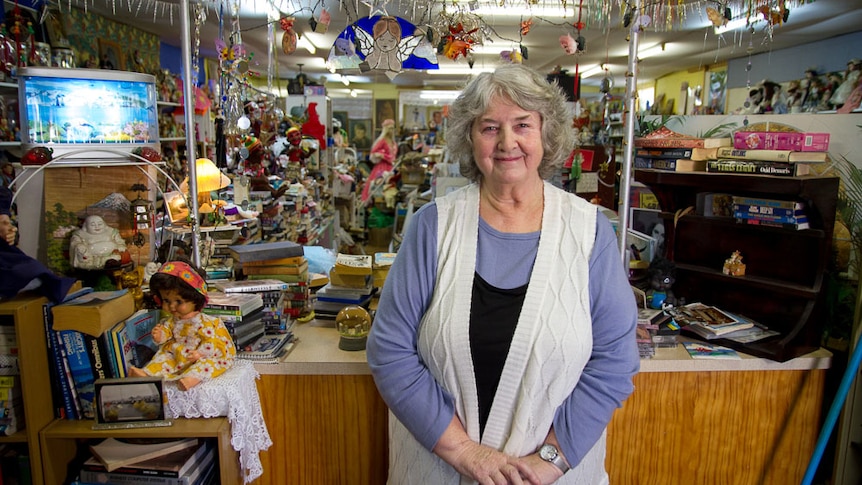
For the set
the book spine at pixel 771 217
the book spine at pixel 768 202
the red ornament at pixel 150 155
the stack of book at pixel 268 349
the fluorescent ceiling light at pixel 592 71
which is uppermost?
the fluorescent ceiling light at pixel 592 71

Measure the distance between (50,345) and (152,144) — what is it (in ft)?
3.72

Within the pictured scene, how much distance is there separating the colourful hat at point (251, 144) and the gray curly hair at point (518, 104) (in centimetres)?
198

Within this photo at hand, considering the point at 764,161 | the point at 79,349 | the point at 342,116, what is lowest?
the point at 79,349

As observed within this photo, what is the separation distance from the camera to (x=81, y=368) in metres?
1.66

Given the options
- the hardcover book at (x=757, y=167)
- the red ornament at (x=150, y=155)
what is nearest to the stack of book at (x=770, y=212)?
the hardcover book at (x=757, y=167)

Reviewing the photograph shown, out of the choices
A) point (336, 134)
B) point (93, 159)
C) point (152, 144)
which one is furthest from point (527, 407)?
point (336, 134)

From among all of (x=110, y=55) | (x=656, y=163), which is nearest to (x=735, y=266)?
(x=656, y=163)

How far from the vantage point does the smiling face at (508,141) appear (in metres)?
1.43

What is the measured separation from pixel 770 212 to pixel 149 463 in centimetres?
216

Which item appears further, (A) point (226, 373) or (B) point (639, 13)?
(B) point (639, 13)

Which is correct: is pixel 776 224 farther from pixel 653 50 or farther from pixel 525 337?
pixel 653 50

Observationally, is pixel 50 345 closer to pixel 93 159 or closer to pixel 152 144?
pixel 93 159

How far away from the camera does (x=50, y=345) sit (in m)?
1.64

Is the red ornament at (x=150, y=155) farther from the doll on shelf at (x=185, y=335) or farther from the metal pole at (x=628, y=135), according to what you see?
the metal pole at (x=628, y=135)
